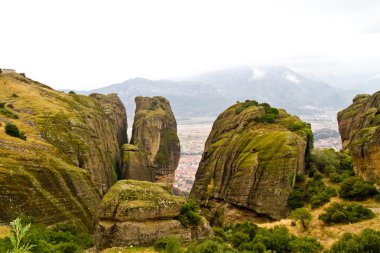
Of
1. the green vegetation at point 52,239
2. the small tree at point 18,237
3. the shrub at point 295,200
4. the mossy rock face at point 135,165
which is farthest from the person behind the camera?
the mossy rock face at point 135,165

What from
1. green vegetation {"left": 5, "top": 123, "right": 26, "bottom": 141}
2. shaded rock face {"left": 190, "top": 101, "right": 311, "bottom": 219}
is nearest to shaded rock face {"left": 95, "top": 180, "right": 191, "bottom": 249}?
shaded rock face {"left": 190, "top": 101, "right": 311, "bottom": 219}

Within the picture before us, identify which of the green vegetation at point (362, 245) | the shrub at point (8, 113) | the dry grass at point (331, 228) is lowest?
the dry grass at point (331, 228)

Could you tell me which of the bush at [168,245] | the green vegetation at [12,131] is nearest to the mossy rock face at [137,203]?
the bush at [168,245]

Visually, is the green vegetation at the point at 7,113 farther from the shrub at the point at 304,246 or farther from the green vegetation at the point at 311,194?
the shrub at the point at 304,246

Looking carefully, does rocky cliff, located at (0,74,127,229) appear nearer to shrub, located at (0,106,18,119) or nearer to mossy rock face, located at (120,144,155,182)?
shrub, located at (0,106,18,119)

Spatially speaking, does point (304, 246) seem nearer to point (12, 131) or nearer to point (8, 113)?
point (12, 131)

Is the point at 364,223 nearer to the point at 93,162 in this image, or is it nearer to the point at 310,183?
the point at 310,183

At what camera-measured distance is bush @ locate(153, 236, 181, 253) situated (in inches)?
982

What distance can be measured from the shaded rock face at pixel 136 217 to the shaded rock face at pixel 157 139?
6808 centimetres

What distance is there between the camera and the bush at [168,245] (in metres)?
24.9

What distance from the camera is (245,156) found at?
5084cm

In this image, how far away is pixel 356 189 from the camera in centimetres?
4088

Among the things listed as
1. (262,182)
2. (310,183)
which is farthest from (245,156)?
(310,183)

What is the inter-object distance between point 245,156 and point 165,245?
2675 cm
